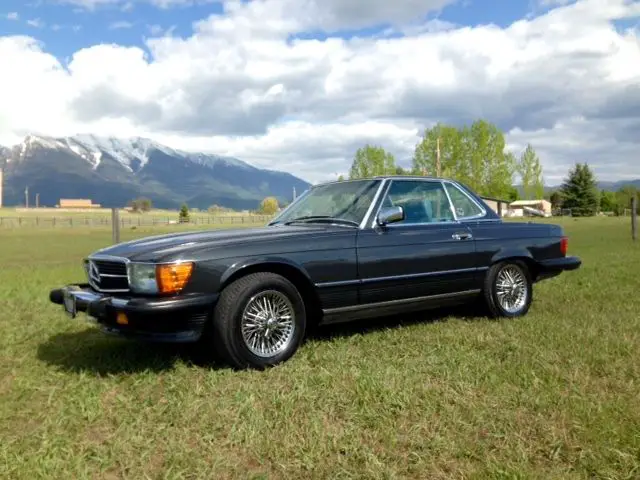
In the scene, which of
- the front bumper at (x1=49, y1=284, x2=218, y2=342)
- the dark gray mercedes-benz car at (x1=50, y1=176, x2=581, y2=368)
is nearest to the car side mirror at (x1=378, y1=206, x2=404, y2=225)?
the dark gray mercedes-benz car at (x1=50, y1=176, x2=581, y2=368)

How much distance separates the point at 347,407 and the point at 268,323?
115 cm

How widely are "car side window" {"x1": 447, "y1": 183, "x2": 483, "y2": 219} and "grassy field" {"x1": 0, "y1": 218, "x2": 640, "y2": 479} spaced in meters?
1.17

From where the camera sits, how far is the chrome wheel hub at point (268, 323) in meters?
4.50

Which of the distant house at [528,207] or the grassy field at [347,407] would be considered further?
the distant house at [528,207]

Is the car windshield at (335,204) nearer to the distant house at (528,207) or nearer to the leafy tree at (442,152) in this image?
the leafy tree at (442,152)

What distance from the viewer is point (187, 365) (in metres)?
4.67

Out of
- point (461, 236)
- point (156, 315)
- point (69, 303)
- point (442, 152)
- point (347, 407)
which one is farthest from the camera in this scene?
point (442, 152)

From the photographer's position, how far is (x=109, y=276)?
468cm

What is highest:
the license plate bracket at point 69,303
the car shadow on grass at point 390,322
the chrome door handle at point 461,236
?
the chrome door handle at point 461,236

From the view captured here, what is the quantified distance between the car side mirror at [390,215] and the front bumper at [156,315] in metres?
1.68

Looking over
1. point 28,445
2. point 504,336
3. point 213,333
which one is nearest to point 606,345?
point 504,336

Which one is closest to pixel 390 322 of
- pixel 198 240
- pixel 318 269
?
pixel 318 269

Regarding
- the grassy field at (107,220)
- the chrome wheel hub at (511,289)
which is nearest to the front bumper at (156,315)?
the chrome wheel hub at (511,289)

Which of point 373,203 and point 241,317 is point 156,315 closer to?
point 241,317
